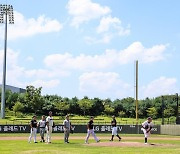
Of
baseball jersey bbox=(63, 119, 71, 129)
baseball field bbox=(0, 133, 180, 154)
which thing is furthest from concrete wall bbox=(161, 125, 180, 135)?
baseball jersey bbox=(63, 119, 71, 129)

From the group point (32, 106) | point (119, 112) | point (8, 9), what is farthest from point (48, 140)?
point (119, 112)

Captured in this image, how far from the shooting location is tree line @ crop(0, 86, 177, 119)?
7701 centimetres

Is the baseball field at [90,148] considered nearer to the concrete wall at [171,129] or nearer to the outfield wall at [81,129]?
the concrete wall at [171,129]

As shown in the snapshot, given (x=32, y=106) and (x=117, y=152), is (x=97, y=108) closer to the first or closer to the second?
(x=32, y=106)

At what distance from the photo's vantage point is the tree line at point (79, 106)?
77006mm

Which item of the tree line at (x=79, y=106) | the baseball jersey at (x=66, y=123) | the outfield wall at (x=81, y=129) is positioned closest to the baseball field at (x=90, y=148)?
the baseball jersey at (x=66, y=123)

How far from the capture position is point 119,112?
89188mm

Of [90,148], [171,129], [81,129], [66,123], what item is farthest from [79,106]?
[90,148]

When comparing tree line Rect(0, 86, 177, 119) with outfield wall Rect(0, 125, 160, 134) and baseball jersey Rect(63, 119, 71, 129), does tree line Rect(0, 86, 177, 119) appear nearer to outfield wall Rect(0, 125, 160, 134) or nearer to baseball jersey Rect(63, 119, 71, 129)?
outfield wall Rect(0, 125, 160, 134)

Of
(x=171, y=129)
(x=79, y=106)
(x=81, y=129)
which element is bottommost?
(x=81, y=129)

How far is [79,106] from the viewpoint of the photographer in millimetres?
85250

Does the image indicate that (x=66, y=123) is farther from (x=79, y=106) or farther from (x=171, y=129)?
(x=79, y=106)

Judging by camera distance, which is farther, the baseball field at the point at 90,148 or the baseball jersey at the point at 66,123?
A: the baseball jersey at the point at 66,123

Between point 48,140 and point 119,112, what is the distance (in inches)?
2554
